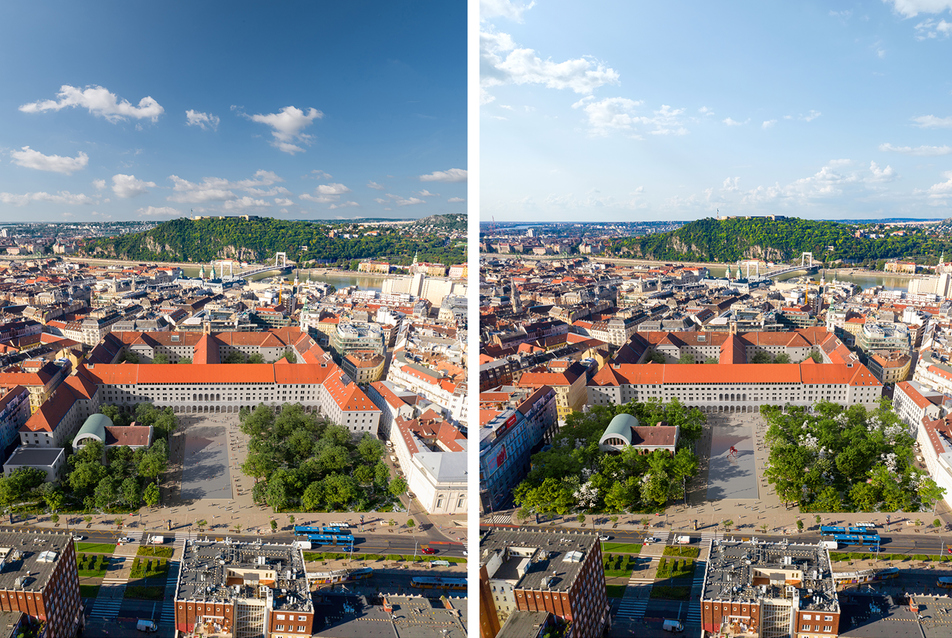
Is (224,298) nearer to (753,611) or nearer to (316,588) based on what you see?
(316,588)

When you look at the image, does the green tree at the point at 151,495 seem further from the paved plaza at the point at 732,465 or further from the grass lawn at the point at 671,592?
the paved plaza at the point at 732,465

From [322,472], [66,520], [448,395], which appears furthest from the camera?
[448,395]

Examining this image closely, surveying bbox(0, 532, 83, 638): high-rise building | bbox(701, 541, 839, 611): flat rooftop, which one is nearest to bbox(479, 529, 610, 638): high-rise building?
bbox(701, 541, 839, 611): flat rooftop

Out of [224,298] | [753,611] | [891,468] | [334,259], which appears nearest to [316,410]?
[753,611]

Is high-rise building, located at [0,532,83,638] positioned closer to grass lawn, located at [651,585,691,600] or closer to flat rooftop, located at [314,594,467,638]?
flat rooftop, located at [314,594,467,638]

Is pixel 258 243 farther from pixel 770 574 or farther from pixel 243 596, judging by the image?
pixel 770 574

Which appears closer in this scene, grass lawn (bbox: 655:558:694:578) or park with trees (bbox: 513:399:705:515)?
grass lawn (bbox: 655:558:694:578)
